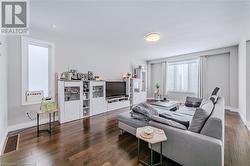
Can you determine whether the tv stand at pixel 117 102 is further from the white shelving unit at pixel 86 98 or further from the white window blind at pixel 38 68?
the white window blind at pixel 38 68

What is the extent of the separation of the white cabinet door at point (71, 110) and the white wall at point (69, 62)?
2.66 feet

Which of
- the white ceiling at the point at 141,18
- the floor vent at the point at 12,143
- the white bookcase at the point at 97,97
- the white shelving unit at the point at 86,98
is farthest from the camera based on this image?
the white bookcase at the point at 97,97

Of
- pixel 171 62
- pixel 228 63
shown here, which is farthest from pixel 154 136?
pixel 171 62

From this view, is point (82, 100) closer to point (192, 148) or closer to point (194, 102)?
point (192, 148)

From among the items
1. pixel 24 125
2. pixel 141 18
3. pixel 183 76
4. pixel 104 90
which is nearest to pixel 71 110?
pixel 24 125

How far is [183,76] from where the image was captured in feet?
22.2

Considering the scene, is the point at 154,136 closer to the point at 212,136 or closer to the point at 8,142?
the point at 212,136

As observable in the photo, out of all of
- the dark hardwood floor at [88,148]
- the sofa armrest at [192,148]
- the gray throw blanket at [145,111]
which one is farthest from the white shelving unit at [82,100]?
the sofa armrest at [192,148]

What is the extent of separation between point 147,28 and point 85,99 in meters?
3.18

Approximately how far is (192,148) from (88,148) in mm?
1806

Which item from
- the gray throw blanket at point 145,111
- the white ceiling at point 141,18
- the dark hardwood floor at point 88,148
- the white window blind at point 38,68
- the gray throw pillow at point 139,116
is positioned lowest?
the dark hardwood floor at point 88,148

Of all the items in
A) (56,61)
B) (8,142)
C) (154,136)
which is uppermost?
(56,61)

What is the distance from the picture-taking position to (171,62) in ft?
23.6

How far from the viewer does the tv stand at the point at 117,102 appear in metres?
5.35
